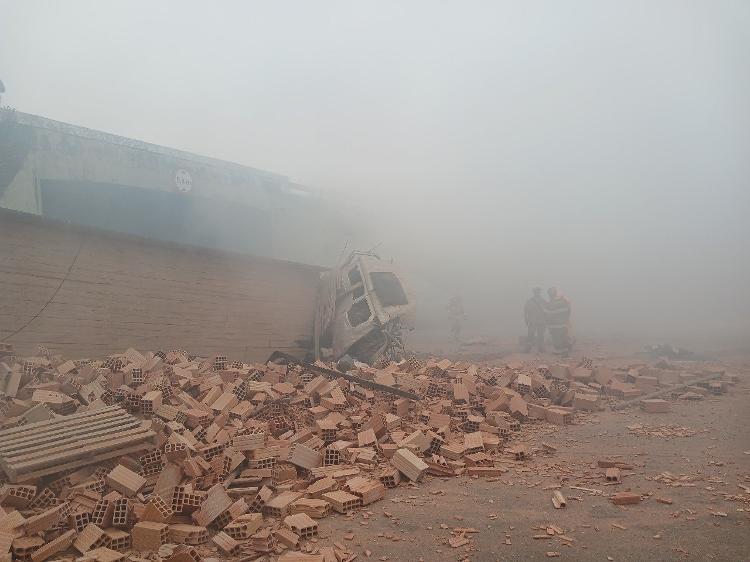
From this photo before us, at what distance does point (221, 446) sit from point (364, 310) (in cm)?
603

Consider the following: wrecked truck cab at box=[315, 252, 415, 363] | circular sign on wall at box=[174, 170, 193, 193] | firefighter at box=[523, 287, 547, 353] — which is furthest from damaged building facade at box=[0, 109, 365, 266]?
firefighter at box=[523, 287, 547, 353]

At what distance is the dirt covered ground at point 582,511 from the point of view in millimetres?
3209

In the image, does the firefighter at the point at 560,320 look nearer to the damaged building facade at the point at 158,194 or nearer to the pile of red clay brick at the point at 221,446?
the pile of red clay brick at the point at 221,446

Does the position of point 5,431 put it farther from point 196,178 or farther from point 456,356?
point 196,178

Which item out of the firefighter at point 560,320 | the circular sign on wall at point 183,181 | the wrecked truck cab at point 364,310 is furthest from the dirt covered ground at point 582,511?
the circular sign on wall at point 183,181

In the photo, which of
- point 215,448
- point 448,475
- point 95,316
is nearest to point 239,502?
point 215,448

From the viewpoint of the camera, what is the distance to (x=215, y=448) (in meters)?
4.70

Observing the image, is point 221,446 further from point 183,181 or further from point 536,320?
point 183,181

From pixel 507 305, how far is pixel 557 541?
24.4 m

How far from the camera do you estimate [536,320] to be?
1410cm

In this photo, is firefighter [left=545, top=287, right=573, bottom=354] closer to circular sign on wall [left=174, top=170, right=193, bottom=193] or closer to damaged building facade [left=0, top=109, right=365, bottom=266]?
damaged building facade [left=0, top=109, right=365, bottom=266]

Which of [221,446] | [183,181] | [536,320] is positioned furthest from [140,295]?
[536,320]

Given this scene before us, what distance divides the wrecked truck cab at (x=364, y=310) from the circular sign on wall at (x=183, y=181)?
8.80m

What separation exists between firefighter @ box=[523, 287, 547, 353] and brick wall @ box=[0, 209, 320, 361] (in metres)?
6.74
